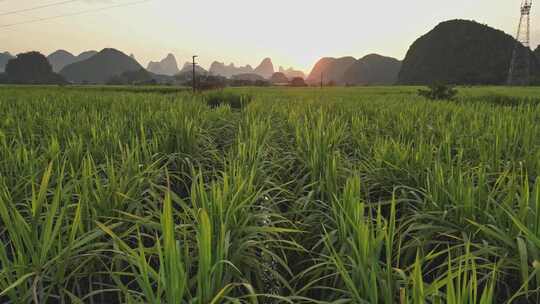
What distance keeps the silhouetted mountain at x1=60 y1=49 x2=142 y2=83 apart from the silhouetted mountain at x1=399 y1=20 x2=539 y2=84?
459 feet

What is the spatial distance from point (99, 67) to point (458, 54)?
177953 mm

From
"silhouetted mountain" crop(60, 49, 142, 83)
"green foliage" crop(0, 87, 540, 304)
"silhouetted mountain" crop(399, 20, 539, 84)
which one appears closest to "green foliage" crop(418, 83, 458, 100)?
"green foliage" crop(0, 87, 540, 304)

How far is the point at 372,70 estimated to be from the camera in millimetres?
133625

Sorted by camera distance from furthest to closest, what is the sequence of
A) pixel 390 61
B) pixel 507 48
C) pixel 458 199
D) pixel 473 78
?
pixel 390 61 < pixel 507 48 < pixel 473 78 < pixel 458 199

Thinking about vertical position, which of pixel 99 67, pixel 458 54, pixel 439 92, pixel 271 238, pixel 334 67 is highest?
pixel 334 67

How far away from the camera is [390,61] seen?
135625mm

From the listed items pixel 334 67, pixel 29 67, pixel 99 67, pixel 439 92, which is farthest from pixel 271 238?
pixel 99 67

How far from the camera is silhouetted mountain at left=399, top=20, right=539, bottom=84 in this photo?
A: 69.6m

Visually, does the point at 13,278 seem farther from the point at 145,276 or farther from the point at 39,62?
the point at 39,62

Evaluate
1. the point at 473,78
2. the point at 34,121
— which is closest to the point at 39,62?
the point at 473,78

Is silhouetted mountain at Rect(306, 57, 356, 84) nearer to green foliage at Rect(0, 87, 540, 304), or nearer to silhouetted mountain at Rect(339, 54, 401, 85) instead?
silhouetted mountain at Rect(339, 54, 401, 85)

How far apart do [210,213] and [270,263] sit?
0.50 m

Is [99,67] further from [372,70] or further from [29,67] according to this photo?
[372,70]

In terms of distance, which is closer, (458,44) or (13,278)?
(13,278)
